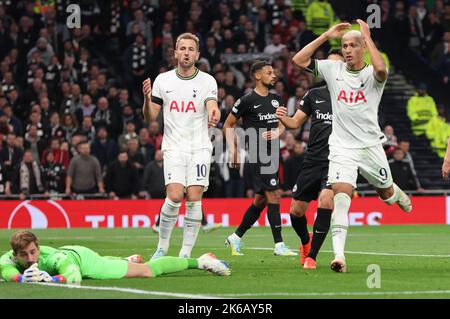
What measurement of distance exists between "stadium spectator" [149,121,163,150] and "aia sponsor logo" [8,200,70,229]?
2.70 metres

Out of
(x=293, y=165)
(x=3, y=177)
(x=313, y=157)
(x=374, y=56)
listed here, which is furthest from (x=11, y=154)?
(x=374, y=56)

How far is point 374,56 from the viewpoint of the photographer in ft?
37.4

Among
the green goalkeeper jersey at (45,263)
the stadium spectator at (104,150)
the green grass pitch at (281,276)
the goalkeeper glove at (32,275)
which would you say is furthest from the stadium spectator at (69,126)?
the goalkeeper glove at (32,275)

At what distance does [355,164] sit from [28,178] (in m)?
14.6

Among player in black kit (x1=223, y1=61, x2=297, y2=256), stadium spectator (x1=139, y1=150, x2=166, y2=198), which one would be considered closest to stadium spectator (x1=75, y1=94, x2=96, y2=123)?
stadium spectator (x1=139, y1=150, x2=166, y2=198)

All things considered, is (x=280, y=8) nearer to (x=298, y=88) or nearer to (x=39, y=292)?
(x=298, y=88)

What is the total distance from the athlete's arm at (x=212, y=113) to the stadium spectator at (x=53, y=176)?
13008 millimetres

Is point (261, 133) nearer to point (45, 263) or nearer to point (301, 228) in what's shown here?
point (301, 228)

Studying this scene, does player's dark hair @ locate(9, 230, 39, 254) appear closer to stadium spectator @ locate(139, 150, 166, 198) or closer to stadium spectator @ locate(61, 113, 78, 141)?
stadium spectator @ locate(139, 150, 166, 198)

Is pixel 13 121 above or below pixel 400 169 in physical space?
above

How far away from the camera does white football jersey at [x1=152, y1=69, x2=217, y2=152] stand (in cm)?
1300

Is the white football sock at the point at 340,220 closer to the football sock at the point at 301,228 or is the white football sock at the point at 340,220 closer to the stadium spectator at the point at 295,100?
the football sock at the point at 301,228

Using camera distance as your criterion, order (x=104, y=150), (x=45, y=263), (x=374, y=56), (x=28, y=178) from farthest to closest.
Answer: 1. (x=104, y=150)
2. (x=28, y=178)
3. (x=374, y=56)
4. (x=45, y=263)
